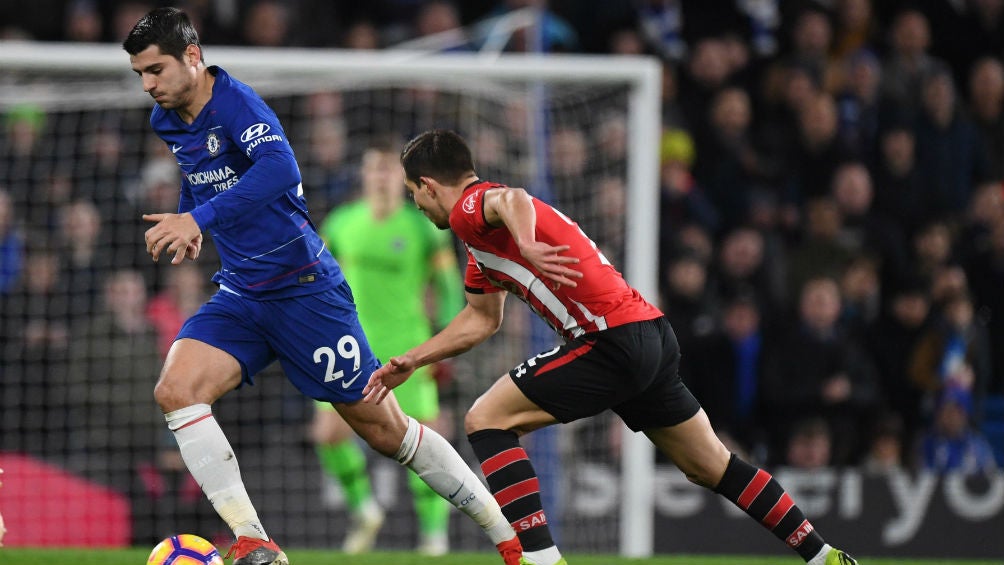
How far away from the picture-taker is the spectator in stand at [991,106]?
12.4 meters

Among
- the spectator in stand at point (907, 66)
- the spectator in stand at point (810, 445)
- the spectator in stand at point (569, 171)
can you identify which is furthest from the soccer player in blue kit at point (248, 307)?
the spectator in stand at point (907, 66)

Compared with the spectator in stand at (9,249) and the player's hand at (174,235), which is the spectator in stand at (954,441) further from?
the player's hand at (174,235)

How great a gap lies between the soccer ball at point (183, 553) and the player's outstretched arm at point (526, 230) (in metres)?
1.53

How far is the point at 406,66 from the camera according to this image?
8.47 metres

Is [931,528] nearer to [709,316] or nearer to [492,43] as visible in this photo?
[709,316]

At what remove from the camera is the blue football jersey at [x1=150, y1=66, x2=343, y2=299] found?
5207 mm

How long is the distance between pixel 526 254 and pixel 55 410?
5.78 metres

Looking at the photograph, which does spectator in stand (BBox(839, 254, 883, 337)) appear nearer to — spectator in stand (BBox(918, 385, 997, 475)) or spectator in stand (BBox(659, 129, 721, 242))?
spectator in stand (BBox(918, 385, 997, 475))

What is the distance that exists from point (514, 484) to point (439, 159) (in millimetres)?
1191

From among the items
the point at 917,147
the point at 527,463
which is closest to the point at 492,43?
the point at 917,147

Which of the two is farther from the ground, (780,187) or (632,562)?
(780,187)

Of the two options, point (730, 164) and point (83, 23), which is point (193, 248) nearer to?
point (83, 23)

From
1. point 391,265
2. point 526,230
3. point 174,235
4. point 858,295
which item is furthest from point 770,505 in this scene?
point 858,295

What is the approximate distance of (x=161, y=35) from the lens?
516 cm
